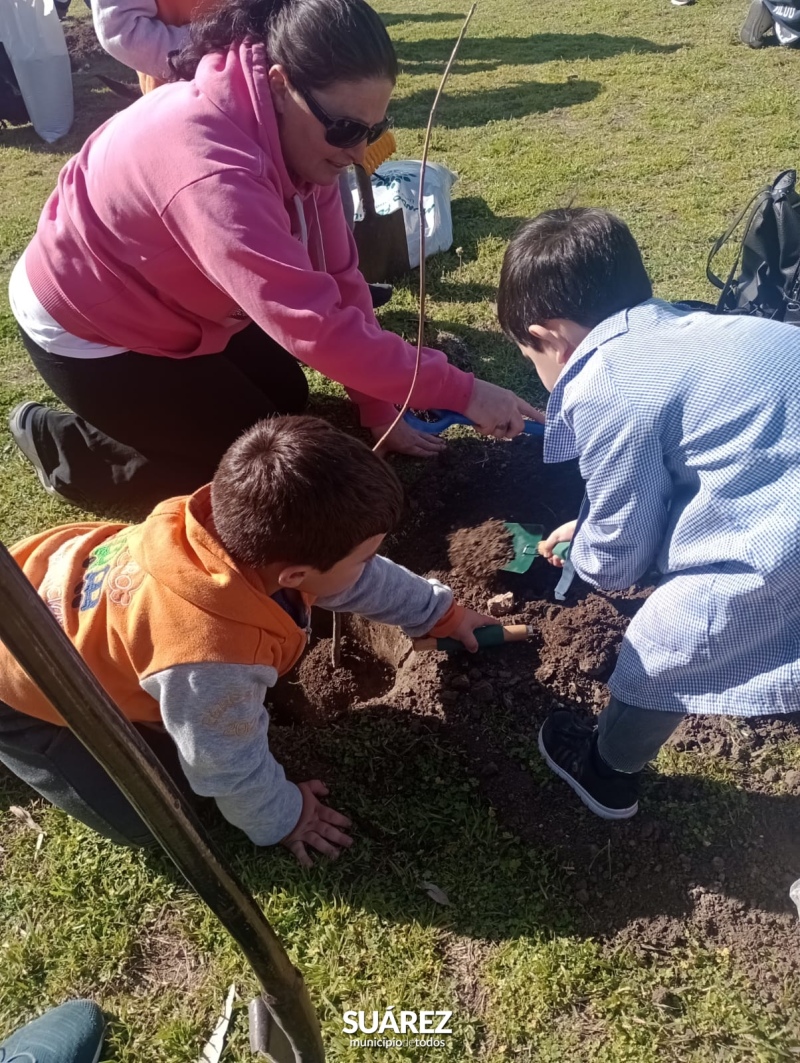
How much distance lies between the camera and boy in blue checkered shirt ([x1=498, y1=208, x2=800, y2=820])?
1493 mm

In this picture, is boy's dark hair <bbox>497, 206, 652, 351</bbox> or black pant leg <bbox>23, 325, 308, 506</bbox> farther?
black pant leg <bbox>23, 325, 308, 506</bbox>

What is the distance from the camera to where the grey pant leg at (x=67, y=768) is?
1.86 m

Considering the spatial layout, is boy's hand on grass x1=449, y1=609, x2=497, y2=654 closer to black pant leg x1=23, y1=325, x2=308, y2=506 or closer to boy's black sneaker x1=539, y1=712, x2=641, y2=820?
boy's black sneaker x1=539, y1=712, x2=641, y2=820

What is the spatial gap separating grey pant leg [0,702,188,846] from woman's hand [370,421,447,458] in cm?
155

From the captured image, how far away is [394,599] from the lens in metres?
2.15

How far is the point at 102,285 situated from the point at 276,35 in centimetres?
90

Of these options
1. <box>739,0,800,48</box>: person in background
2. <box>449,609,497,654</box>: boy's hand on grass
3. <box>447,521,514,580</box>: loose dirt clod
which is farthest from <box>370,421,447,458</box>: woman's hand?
<box>739,0,800,48</box>: person in background

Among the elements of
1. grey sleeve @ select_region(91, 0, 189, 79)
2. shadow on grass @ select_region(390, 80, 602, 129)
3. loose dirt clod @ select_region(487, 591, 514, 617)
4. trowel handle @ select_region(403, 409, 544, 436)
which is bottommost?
loose dirt clod @ select_region(487, 591, 514, 617)

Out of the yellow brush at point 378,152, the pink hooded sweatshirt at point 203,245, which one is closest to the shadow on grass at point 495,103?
the yellow brush at point 378,152

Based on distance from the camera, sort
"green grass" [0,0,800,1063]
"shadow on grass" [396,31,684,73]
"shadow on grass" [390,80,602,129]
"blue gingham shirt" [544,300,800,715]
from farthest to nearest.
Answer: "shadow on grass" [396,31,684,73] → "shadow on grass" [390,80,602,129] → "green grass" [0,0,800,1063] → "blue gingham shirt" [544,300,800,715]

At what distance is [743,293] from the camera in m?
3.13

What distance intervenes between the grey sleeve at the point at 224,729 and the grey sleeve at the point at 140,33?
95.5 inches

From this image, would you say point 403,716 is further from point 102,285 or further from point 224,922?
point 102,285

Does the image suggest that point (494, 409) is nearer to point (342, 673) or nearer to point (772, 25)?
point (342, 673)
